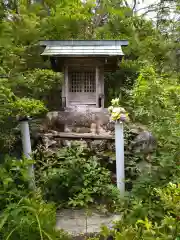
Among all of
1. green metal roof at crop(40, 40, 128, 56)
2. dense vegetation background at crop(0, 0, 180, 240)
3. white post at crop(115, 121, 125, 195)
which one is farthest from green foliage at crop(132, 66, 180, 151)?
green metal roof at crop(40, 40, 128, 56)

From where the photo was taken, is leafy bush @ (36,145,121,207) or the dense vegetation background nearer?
the dense vegetation background

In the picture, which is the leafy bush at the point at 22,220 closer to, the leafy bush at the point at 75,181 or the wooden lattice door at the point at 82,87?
the leafy bush at the point at 75,181

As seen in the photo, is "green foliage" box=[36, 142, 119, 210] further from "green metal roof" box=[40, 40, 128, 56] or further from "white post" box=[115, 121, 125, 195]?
"green metal roof" box=[40, 40, 128, 56]

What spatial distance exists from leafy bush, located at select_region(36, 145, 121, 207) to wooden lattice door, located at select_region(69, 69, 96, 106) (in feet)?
7.93

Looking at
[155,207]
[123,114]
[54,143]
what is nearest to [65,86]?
[54,143]

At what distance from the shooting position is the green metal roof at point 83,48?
258 inches

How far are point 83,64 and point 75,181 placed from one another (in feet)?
11.4

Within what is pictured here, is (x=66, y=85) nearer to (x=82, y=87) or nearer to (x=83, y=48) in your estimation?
(x=82, y=87)

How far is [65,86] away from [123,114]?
297cm

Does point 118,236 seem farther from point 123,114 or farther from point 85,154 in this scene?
point 85,154

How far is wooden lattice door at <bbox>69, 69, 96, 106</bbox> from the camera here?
289 inches

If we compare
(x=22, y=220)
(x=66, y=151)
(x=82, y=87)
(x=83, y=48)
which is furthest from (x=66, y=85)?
(x=22, y=220)

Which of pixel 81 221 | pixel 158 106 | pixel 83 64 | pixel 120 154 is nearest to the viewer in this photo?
pixel 81 221

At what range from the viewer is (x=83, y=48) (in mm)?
6820
